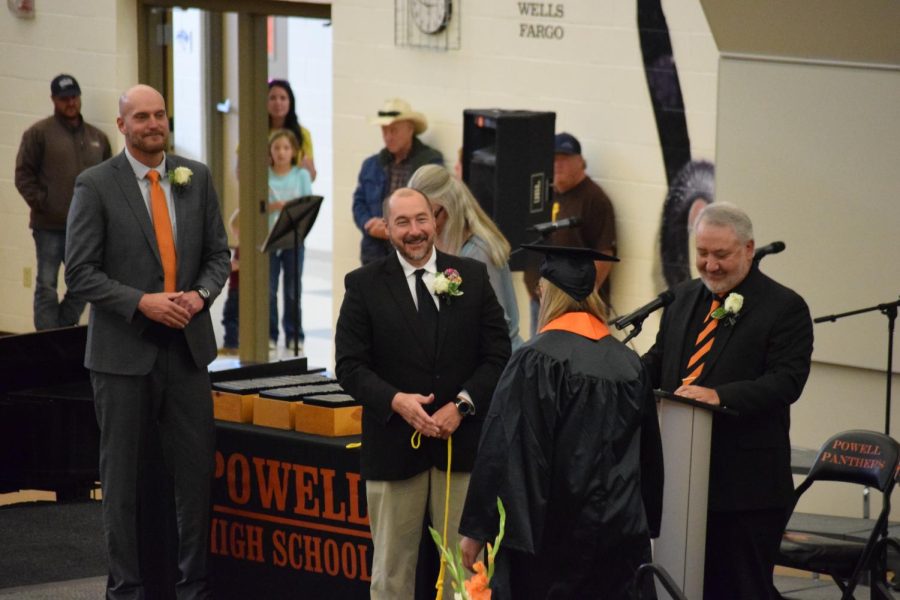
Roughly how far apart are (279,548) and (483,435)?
1.38m

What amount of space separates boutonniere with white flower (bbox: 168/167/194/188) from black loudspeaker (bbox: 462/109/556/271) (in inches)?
87.7

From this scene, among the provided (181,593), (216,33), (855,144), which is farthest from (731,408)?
(216,33)

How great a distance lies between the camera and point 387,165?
881 centimetres

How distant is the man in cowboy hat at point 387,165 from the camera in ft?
28.4

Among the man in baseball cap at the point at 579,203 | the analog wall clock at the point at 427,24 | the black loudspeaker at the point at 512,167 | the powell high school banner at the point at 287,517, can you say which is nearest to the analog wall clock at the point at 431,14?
the analog wall clock at the point at 427,24

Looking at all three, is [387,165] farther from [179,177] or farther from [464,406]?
[464,406]

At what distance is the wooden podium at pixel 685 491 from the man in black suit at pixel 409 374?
651mm

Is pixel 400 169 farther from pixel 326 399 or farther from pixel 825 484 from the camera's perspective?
pixel 326 399

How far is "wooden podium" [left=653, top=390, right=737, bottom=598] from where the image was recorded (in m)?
4.05

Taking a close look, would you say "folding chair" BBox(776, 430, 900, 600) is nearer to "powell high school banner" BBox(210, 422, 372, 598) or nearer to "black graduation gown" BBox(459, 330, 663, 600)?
"black graduation gown" BBox(459, 330, 663, 600)

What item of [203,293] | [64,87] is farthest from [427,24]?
[203,293]

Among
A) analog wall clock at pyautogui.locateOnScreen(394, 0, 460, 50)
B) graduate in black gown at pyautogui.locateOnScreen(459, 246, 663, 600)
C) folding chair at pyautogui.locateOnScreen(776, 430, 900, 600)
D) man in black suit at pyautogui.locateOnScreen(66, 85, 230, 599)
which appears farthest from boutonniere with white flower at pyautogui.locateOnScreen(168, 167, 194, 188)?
analog wall clock at pyautogui.locateOnScreen(394, 0, 460, 50)

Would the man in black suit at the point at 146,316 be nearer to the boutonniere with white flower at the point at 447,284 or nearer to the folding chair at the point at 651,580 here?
the boutonniere with white flower at the point at 447,284

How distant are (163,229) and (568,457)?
1.74 meters
